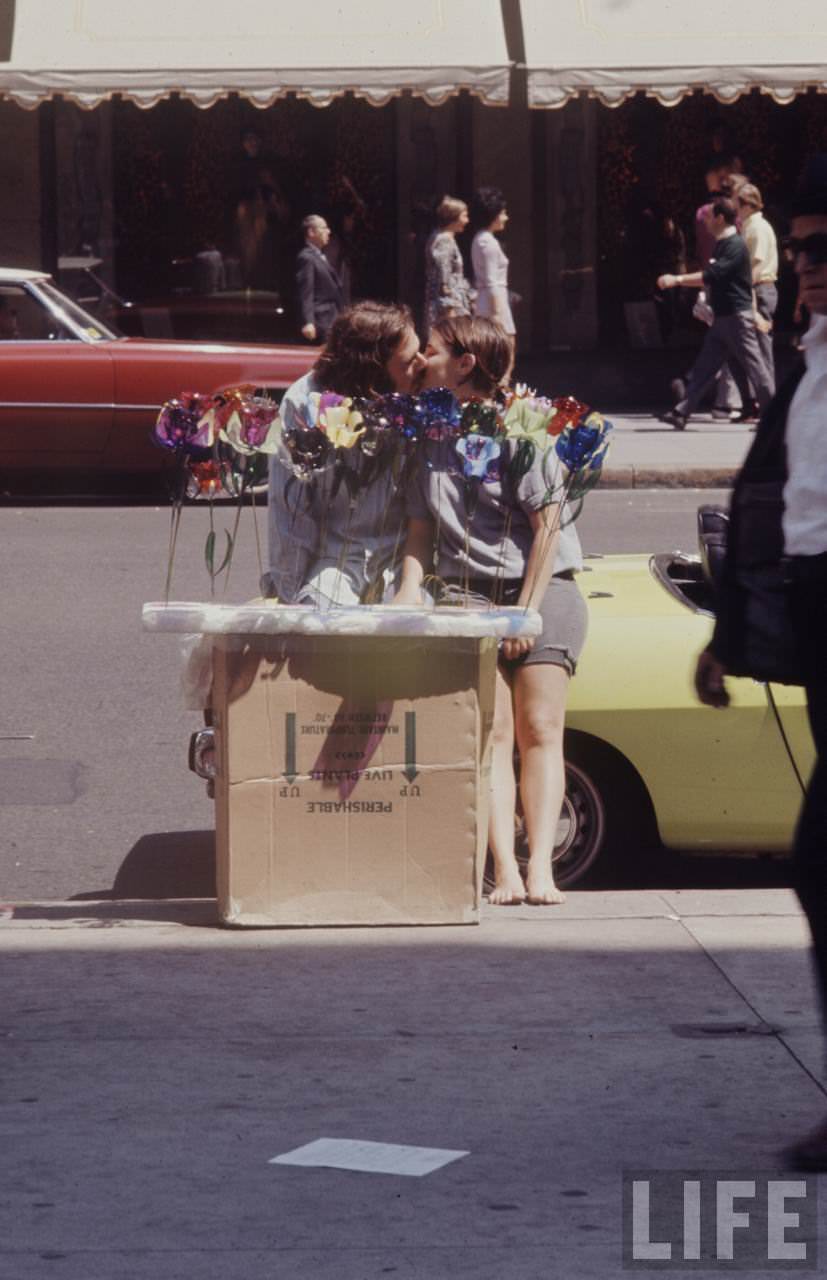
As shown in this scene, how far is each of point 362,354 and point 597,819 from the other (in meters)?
1.51

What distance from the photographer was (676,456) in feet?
55.3

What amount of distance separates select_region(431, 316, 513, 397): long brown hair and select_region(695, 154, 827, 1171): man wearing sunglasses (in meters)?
1.89

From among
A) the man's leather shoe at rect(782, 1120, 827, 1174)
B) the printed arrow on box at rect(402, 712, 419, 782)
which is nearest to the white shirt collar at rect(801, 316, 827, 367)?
the man's leather shoe at rect(782, 1120, 827, 1174)

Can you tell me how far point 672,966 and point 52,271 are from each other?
17.6 meters

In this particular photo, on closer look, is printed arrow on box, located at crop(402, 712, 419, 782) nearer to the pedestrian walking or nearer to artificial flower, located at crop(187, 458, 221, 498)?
artificial flower, located at crop(187, 458, 221, 498)

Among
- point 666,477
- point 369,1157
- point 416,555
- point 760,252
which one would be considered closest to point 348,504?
point 416,555

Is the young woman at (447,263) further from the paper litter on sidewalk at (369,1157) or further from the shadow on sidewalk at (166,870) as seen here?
the paper litter on sidewalk at (369,1157)

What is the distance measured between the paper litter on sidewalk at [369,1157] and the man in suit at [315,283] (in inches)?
583

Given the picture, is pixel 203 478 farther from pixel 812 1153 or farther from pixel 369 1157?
pixel 812 1153

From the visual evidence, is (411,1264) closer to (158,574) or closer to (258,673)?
(258,673)

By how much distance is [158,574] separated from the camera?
1236cm

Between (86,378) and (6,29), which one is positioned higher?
(6,29)

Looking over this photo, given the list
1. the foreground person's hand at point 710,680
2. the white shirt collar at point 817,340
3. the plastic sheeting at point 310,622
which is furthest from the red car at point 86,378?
the white shirt collar at point 817,340

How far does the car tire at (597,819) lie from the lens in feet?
21.5
